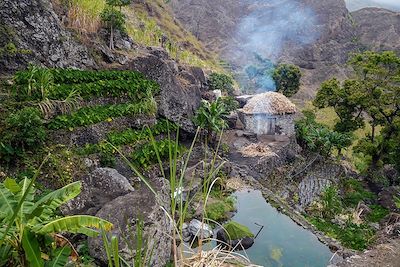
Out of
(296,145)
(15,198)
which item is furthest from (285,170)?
→ (15,198)

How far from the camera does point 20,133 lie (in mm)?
6922

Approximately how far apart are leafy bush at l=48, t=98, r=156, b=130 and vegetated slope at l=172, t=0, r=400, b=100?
43.3 metres

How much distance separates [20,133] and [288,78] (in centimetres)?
2808

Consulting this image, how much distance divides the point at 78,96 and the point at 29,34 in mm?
2419

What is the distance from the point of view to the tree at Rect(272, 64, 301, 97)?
31531 mm

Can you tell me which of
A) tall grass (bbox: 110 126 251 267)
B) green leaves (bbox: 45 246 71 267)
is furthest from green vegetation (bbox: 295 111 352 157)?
tall grass (bbox: 110 126 251 267)

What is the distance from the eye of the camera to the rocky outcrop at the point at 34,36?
9.27 m

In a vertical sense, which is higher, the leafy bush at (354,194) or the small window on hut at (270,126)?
the small window on hut at (270,126)

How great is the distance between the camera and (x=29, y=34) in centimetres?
974

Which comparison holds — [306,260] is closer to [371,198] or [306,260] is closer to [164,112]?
[164,112]

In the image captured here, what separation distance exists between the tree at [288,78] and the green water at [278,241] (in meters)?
23.5

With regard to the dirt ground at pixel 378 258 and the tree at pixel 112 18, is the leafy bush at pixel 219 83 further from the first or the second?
the dirt ground at pixel 378 258

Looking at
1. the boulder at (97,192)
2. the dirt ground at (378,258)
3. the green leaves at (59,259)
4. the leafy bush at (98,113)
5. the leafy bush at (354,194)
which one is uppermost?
the green leaves at (59,259)

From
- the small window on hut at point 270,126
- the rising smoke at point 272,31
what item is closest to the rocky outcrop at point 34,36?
the small window on hut at point 270,126
